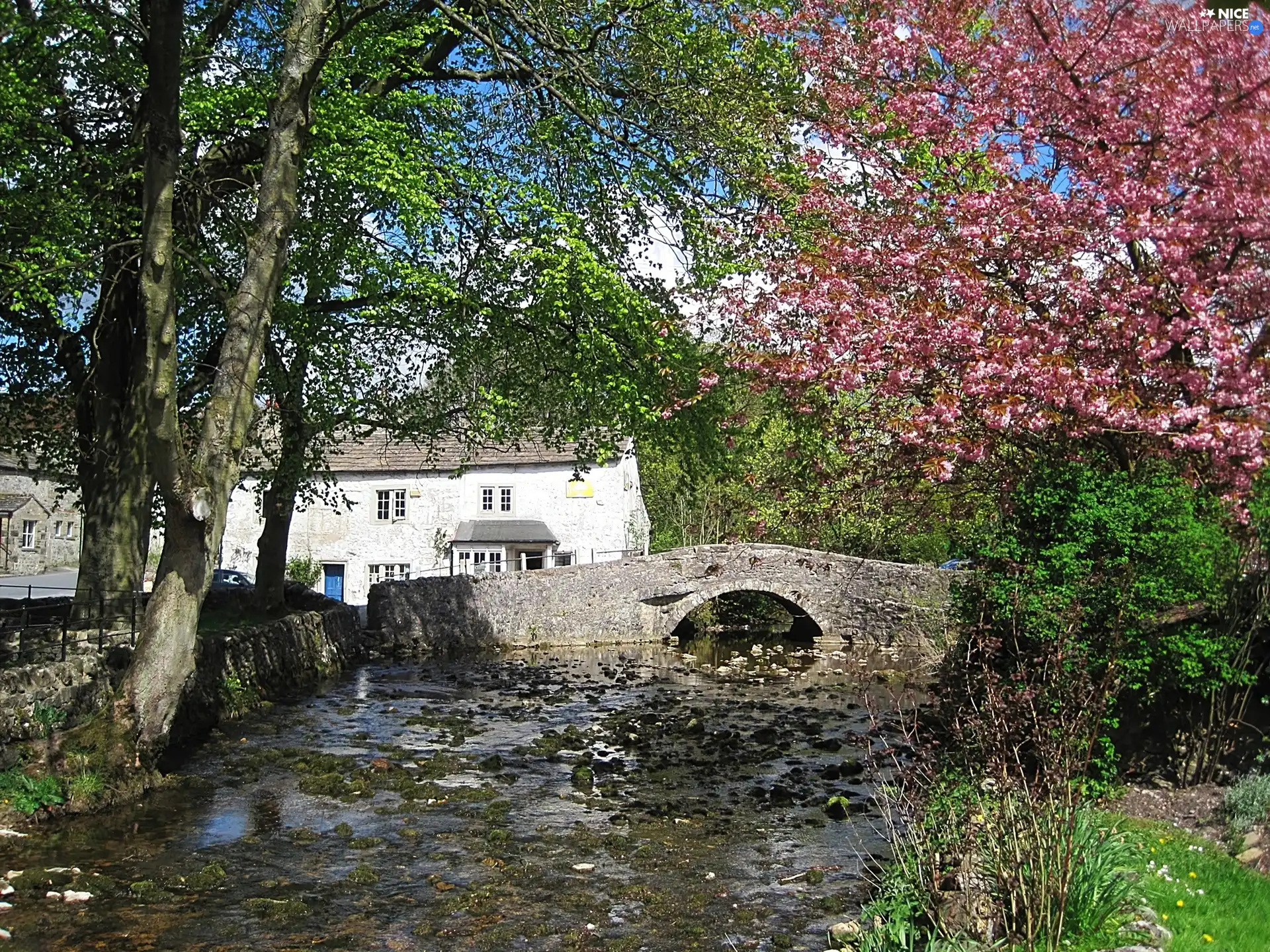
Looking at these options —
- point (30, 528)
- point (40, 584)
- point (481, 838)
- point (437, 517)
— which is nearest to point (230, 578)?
point (40, 584)

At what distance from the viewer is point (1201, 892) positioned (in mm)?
6359

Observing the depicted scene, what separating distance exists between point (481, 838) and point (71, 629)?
24.0ft

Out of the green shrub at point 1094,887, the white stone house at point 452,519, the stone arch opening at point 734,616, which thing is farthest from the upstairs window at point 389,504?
the green shrub at point 1094,887

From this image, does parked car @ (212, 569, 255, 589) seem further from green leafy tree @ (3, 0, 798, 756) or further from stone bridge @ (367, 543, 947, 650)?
green leafy tree @ (3, 0, 798, 756)

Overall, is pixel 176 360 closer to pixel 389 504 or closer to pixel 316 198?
pixel 316 198

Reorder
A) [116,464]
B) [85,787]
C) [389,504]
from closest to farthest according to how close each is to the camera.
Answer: [85,787], [116,464], [389,504]

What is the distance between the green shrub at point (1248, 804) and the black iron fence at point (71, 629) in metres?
11.5

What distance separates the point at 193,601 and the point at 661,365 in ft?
21.0

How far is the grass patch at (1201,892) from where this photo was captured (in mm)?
5723

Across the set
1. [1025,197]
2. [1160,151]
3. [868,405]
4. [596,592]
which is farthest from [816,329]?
[596,592]

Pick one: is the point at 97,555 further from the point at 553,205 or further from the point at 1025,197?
the point at 1025,197

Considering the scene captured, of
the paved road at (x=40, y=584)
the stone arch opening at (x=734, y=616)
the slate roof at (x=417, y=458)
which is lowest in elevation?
the stone arch opening at (x=734, y=616)

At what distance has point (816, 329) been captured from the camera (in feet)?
34.5

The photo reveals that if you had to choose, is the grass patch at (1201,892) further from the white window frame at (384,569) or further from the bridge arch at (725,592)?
the white window frame at (384,569)
